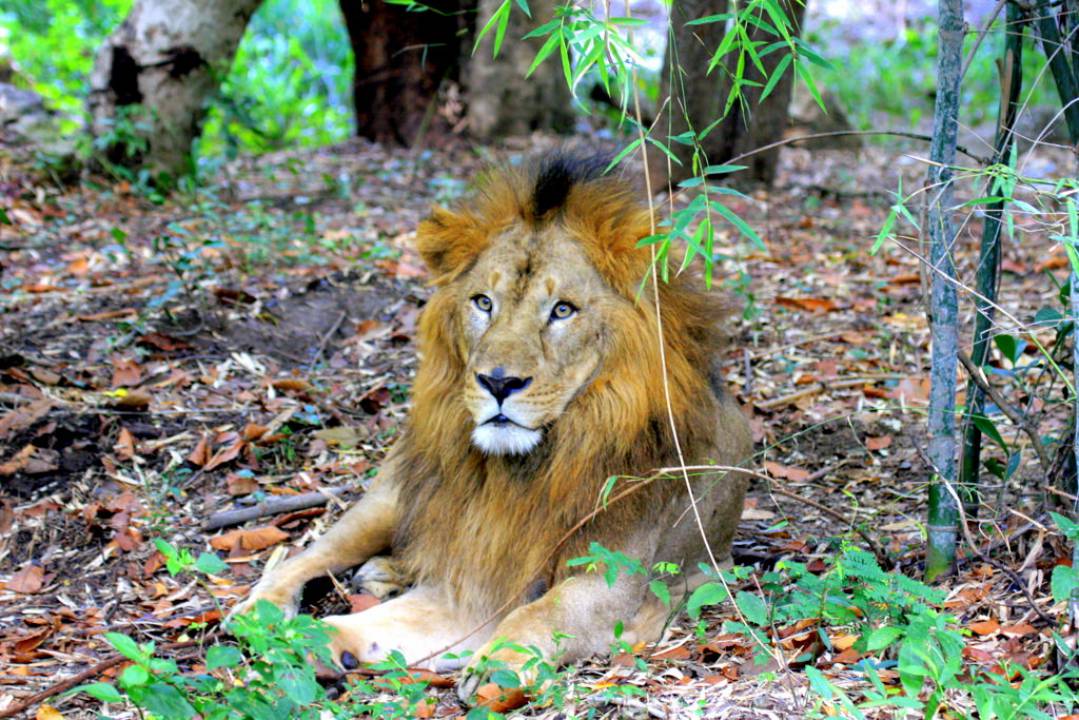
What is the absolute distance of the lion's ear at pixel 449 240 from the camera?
3.59 meters

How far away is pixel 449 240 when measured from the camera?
3627 mm

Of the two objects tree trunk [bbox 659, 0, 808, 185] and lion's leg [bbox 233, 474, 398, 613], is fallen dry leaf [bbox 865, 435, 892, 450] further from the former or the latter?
tree trunk [bbox 659, 0, 808, 185]

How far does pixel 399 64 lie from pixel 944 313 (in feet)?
22.8

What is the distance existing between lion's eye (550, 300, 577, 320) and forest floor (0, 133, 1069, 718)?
2.28ft

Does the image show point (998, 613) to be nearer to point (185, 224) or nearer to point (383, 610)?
point (383, 610)

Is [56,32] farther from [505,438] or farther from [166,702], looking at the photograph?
[166,702]

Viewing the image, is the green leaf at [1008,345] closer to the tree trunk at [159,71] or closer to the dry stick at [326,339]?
the dry stick at [326,339]

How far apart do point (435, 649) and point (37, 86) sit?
897 centimetres

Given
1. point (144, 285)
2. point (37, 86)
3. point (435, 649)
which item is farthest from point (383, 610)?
point (37, 86)

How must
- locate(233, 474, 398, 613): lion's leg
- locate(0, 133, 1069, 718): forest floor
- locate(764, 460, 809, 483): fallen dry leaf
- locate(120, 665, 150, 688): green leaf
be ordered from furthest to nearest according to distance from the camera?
locate(764, 460, 809, 483): fallen dry leaf, locate(233, 474, 398, 613): lion's leg, locate(0, 133, 1069, 718): forest floor, locate(120, 665, 150, 688): green leaf

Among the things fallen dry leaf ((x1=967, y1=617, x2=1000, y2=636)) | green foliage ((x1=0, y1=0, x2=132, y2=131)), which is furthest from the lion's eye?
green foliage ((x1=0, y1=0, x2=132, y2=131))

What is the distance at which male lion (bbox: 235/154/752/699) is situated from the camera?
3314 mm

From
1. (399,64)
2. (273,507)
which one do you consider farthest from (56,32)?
(273,507)

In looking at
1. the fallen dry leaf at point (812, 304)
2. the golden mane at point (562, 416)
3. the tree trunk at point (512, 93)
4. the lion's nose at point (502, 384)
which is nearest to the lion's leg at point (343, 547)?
the golden mane at point (562, 416)
